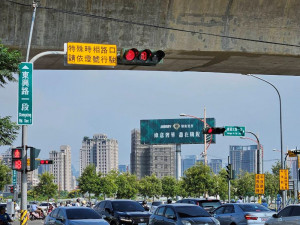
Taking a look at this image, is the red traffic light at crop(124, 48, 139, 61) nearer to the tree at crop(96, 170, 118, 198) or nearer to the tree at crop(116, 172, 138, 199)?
the tree at crop(96, 170, 118, 198)

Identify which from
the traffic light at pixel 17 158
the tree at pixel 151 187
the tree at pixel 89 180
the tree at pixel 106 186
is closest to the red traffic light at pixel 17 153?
the traffic light at pixel 17 158

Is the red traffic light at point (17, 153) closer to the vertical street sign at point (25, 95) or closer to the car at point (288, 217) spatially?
the vertical street sign at point (25, 95)

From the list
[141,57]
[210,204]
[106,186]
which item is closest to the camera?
[141,57]

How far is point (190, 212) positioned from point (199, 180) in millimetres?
62119

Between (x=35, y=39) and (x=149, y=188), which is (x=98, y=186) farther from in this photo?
(x=35, y=39)

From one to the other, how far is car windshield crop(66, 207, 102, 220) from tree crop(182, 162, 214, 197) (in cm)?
6180

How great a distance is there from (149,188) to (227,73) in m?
95.2

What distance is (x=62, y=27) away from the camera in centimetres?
2127

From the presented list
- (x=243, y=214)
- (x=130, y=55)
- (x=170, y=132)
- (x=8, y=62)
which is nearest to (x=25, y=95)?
(x=8, y=62)

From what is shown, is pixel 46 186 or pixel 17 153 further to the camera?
pixel 46 186

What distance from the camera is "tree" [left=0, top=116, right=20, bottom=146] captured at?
73.1ft

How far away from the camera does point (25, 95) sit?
2009cm

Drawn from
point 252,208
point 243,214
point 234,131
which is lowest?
point 243,214

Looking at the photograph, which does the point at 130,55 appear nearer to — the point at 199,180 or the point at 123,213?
the point at 123,213
